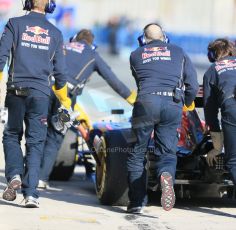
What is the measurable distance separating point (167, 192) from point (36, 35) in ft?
6.20

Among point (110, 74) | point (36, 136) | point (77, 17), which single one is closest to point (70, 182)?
point (110, 74)

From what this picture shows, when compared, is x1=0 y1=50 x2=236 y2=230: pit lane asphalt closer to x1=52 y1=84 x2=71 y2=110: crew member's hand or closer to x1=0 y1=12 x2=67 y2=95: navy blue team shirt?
x1=52 y1=84 x2=71 y2=110: crew member's hand

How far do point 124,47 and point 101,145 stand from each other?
30.6m

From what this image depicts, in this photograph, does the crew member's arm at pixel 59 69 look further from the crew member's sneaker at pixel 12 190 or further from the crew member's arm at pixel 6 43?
the crew member's sneaker at pixel 12 190

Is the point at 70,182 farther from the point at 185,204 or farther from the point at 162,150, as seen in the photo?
the point at 162,150

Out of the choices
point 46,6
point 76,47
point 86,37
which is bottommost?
point 76,47

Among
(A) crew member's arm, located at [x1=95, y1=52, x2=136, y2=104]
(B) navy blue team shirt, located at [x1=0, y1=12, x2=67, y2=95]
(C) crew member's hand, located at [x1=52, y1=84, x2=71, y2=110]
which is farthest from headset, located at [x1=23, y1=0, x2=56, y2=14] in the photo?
(A) crew member's arm, located at [x1=95, y1=52, x2=136, y2=104]

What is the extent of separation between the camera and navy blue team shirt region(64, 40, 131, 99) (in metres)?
10.3

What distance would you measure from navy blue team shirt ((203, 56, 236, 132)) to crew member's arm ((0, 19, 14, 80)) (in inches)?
70.6

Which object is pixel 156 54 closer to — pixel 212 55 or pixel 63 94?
pixel 212 55

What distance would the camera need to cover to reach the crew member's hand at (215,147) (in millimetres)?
8023

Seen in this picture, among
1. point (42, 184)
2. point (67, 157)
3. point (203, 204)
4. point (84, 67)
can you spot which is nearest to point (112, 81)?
point (84, 67)

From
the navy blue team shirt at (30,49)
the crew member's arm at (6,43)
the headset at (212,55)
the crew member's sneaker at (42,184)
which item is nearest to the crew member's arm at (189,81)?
the headset at (212,55)

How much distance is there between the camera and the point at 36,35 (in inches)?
315
